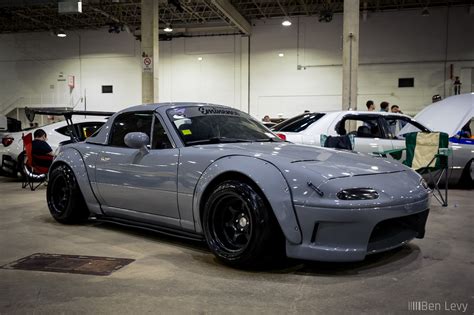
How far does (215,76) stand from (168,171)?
17306mm

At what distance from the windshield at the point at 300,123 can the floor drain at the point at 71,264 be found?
3913mm

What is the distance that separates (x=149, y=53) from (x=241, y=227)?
11875 millimetres

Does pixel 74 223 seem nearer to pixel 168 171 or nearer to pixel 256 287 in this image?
pixel 168 171

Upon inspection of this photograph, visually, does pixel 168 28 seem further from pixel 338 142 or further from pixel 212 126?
pixel 212 126

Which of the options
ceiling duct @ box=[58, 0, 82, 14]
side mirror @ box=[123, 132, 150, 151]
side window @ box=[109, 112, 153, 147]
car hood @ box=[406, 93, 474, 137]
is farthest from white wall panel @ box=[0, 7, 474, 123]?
side mirror @ box=[123, 132, 150, 151]

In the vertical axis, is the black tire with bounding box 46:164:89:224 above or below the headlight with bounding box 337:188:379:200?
below

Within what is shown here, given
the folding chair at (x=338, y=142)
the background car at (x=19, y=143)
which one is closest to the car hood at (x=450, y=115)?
the folding chair at (x=338, y=142)

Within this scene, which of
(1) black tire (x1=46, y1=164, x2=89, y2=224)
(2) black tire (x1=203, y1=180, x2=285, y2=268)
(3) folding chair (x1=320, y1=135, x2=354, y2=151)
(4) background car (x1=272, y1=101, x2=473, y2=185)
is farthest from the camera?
(4) background car (x1=272, y1=101, x2=473, y2=185)

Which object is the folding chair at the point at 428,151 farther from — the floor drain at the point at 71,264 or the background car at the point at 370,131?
the floor drain at the point at 71,264

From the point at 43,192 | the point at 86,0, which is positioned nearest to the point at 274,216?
the point at 43,192

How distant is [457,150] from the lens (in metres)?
7.64

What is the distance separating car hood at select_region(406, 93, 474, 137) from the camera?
23.7 feet

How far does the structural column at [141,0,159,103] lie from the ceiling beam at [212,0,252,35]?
255 cm

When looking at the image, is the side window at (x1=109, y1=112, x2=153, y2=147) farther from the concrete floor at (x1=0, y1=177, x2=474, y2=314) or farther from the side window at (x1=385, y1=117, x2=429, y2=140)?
the side window at (x1=385, y1=117, x2=429, y2=140)
